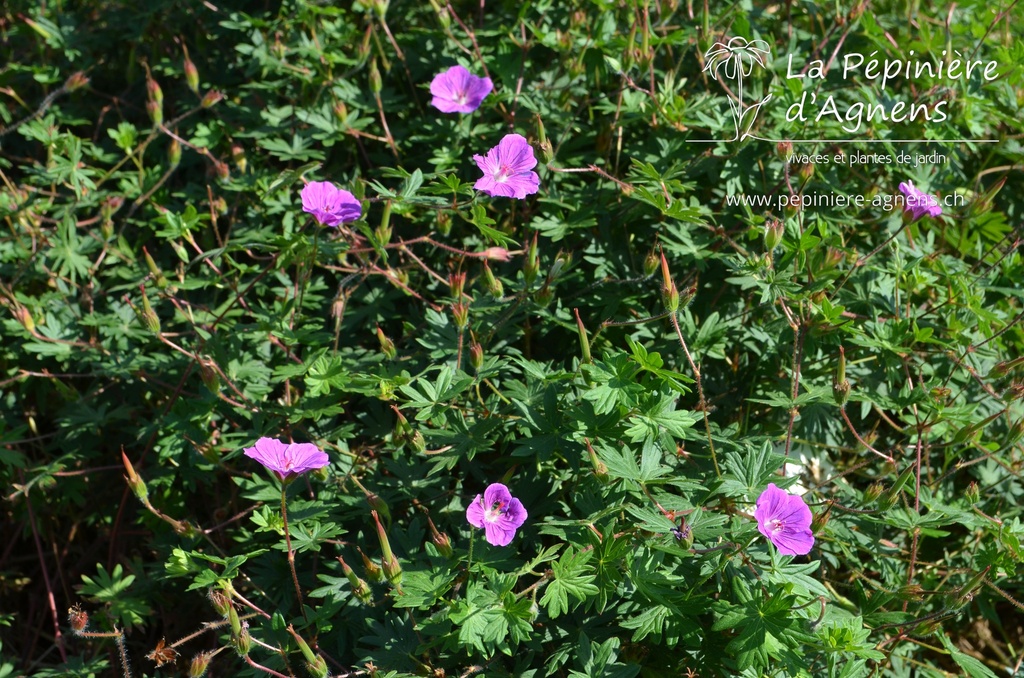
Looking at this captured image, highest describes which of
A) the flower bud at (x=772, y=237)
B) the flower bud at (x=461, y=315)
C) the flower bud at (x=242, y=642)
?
the flower bud at (x=772, y=237)

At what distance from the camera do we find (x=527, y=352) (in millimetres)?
2238

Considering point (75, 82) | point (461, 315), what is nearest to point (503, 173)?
point (461, 315)

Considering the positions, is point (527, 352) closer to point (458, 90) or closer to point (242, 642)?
point (458, 90)

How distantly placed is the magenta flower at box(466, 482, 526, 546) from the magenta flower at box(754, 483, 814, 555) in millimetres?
431

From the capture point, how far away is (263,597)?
81.0 inches

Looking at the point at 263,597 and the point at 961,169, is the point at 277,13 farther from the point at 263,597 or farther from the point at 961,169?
the point at 961,169

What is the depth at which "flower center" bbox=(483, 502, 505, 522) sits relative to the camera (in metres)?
1.69

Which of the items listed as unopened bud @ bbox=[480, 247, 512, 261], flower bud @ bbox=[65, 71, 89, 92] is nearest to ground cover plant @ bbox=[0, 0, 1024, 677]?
unopened bud @ bbox=[480, 247, 512, 261]

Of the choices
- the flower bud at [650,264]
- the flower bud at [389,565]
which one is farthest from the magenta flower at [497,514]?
the flower bud at [650,264]

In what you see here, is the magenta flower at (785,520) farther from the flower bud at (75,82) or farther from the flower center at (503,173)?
the flower bud at (75,82)

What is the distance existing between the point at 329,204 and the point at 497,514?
0.77 metres

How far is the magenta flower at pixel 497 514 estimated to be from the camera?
167 centimetres

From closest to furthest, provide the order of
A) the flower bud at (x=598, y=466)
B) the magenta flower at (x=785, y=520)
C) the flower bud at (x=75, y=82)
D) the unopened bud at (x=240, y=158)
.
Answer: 1. the magenta flower at (x=785, y=520)
2. the flower bud at (x=598, y=466)
3. the unopened bud at (x=240, y=158)
4. the flower bud at (x=75, y=82)

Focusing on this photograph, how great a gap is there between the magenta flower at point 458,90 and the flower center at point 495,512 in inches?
40.7
